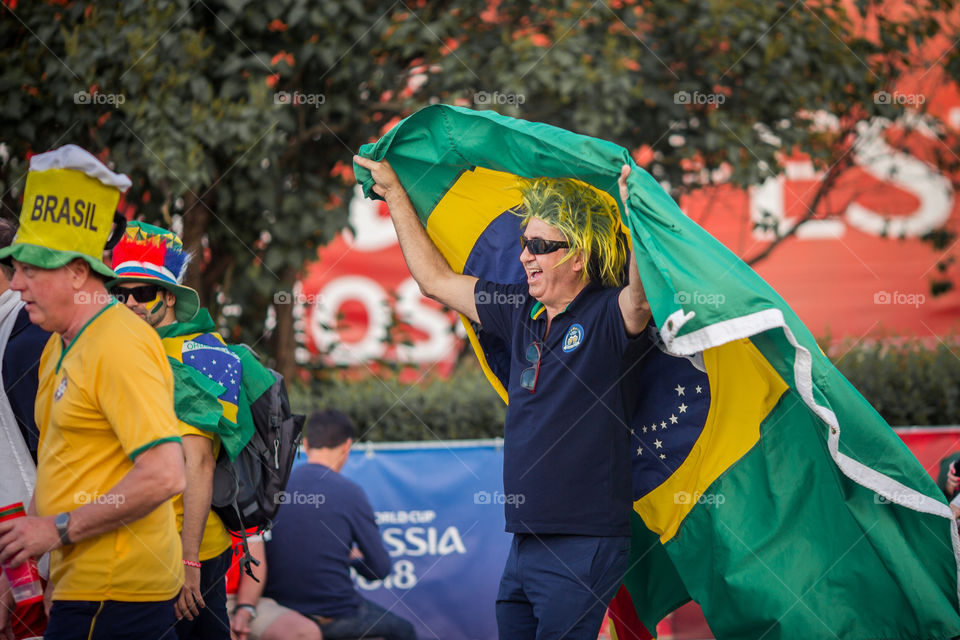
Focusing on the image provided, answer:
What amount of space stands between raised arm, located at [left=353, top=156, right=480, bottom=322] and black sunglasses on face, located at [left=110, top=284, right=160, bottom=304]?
0.98 meters

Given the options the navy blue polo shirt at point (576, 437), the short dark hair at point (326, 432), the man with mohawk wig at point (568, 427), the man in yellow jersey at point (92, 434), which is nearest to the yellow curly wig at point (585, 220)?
the man with mohawk wig at point (568, 427)

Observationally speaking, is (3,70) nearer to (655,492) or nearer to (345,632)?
(345,632)

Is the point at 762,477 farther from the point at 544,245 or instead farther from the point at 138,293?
the point at 138,293

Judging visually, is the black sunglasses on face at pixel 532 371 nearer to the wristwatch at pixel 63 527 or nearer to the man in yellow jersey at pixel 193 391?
the man in yellow jersey at pixel 193 391

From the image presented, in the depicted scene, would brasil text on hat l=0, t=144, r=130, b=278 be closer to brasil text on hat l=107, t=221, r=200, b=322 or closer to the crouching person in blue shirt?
brasil text on hat l=107, t=221, r=200, b=322

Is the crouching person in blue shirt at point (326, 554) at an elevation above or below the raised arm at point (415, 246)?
below

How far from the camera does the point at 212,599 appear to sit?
12.8 ft

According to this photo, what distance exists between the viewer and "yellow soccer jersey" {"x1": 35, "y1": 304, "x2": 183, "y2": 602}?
275cm

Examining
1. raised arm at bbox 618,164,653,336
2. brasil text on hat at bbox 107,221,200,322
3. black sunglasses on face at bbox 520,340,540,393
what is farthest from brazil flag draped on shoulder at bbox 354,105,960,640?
brasil text on hat at bbox 107,221,200,322

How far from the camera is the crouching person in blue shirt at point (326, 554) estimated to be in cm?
513

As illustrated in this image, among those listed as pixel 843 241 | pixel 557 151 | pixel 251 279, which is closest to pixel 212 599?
pixel 557 151

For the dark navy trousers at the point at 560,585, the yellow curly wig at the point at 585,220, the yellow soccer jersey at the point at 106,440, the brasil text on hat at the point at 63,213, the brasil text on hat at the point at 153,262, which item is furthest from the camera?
the brasil text on hat at the point at 153,262

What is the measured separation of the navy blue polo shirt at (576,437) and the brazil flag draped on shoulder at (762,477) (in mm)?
204

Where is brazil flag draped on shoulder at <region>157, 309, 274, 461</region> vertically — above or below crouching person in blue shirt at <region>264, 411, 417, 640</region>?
above
